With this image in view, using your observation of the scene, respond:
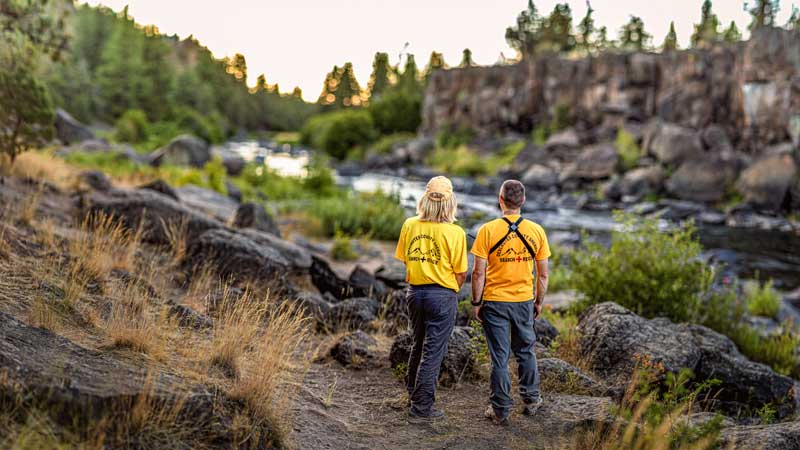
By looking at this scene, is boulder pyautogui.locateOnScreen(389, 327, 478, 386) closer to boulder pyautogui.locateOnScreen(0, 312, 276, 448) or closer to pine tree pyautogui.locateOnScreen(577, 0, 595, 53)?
boulder pyautogui.locateOnScreen(0, 312, 276, 448)

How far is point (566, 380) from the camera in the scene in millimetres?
6125

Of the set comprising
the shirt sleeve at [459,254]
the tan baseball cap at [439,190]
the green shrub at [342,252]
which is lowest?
the green shrub at [342,252]

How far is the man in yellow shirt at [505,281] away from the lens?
205 inches

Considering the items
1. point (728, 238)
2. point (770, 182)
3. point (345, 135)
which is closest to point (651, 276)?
point (728, 238)

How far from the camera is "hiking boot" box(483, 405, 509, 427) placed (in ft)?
17.0

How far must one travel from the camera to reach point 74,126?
31.3m

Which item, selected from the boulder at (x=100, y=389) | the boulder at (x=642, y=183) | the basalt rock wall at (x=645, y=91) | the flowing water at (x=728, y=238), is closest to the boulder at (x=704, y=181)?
the boulder at (x=642, y=183)

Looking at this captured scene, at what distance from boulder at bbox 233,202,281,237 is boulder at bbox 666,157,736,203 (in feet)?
87.0

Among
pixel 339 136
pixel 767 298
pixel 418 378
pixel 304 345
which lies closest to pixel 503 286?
pixel 418 378

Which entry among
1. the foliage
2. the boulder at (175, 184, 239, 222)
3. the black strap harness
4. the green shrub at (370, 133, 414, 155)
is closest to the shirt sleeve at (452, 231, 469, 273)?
the black strap harness

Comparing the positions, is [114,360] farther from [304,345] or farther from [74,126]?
[74,126]

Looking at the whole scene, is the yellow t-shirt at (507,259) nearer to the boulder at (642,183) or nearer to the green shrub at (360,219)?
the green shrub at (360,219)

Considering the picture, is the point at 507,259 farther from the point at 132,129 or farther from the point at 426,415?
the point at 132,129

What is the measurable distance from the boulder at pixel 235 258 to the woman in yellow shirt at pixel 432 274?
12.9 ft
